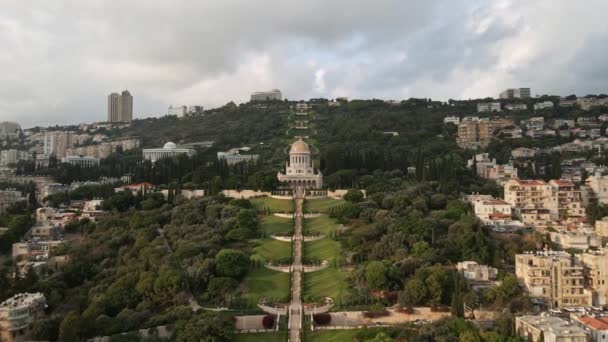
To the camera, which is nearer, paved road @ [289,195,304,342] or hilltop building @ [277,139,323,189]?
paved road @ [289,195,304,342]

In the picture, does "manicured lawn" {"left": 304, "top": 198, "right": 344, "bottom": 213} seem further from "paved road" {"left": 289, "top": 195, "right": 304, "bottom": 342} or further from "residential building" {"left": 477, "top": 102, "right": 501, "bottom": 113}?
"residential building" {"left": 477, "top": 102, "right": 501, "bottom": 113}

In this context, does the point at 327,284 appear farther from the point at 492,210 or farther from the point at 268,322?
the point at 492,210

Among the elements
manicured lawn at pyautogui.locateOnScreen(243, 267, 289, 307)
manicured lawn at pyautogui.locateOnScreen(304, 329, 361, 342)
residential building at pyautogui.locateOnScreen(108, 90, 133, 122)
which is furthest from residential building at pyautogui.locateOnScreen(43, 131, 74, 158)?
manicured lawn at pyautogui.locateOnScreen(304, 329, 361, 342)

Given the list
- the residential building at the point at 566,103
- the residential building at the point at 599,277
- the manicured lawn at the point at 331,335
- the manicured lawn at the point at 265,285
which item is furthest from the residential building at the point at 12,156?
the residential building at the point at 599,277

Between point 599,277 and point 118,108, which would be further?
point 118,108

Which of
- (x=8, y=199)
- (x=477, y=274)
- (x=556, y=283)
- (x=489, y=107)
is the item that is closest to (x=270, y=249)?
(x=477, y=274)

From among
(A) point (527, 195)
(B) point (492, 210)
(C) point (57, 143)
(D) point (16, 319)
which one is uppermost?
(C) point (57, 143)

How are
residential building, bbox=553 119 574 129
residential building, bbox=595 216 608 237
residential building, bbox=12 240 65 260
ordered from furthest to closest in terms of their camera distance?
1. residential building, bbox=553 119 574 129
2. residential building, bbox=12 240 65 260
3. residential building, bbox=595 216 608 237
